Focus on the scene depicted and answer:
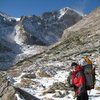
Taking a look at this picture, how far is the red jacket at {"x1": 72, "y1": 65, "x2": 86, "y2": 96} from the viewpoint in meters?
8.27

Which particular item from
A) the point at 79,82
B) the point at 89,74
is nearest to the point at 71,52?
the point at 89,74

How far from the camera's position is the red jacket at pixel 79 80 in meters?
8.27

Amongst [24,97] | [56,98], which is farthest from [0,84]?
[56,98]

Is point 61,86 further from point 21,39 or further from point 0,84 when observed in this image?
point 21,39

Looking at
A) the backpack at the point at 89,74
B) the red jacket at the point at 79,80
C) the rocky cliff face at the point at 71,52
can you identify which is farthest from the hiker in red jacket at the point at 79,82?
the rocky cliff face at the point at 71,52

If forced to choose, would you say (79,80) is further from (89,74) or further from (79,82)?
(89,74)

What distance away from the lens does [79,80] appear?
8406mm

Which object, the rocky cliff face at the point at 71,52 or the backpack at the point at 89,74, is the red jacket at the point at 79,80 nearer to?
the backpack at the point at 89,74

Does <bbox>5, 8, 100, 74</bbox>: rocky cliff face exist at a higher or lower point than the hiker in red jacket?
higher

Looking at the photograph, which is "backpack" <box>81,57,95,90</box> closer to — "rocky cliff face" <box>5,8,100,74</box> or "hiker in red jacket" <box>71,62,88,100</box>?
"hiker in red jacket" <box>71,62,88,100</box>

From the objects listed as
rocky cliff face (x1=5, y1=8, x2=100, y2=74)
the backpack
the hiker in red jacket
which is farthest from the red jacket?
rocky cliff face (x1=5, y1=8, x2=100, y2=74)

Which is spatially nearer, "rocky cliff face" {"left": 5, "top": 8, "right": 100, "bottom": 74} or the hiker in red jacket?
the hiker in red jacket

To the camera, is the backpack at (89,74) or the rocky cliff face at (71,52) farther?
the rocky cliff face at (71,52)

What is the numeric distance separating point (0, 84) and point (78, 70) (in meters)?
5.56
